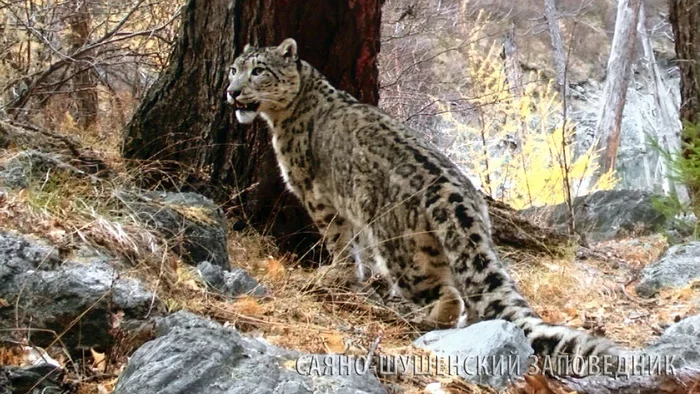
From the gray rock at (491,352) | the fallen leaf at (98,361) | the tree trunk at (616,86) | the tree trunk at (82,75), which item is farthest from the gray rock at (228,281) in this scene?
the tree trunk at (616,86)

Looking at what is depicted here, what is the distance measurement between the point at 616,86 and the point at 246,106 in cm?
1565

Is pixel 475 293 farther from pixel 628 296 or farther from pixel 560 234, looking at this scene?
pixel 560 234

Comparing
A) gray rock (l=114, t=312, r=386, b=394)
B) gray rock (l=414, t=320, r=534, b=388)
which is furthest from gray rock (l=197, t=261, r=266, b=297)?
gray rock (l=114, t=312, r=386, b=394)

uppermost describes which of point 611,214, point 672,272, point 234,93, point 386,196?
point 234,93

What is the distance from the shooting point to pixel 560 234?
8.58 meters

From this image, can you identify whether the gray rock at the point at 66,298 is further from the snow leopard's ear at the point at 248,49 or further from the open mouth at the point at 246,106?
the snow leopard's ear at the point at 248,49

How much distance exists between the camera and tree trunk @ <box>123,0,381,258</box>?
7012mm

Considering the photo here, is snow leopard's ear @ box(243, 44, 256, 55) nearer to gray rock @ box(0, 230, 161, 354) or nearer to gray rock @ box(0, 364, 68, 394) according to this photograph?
gray rock @ box(0, 230, 161, 354)

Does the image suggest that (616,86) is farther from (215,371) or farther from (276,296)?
(215,371)

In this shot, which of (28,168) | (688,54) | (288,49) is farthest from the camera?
(688,54)

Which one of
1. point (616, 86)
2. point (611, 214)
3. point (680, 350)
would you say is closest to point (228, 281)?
point (680, 350)

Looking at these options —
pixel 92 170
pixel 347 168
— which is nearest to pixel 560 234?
pixel 347 168

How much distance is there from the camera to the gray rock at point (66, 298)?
3678 mm

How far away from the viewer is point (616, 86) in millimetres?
20516
